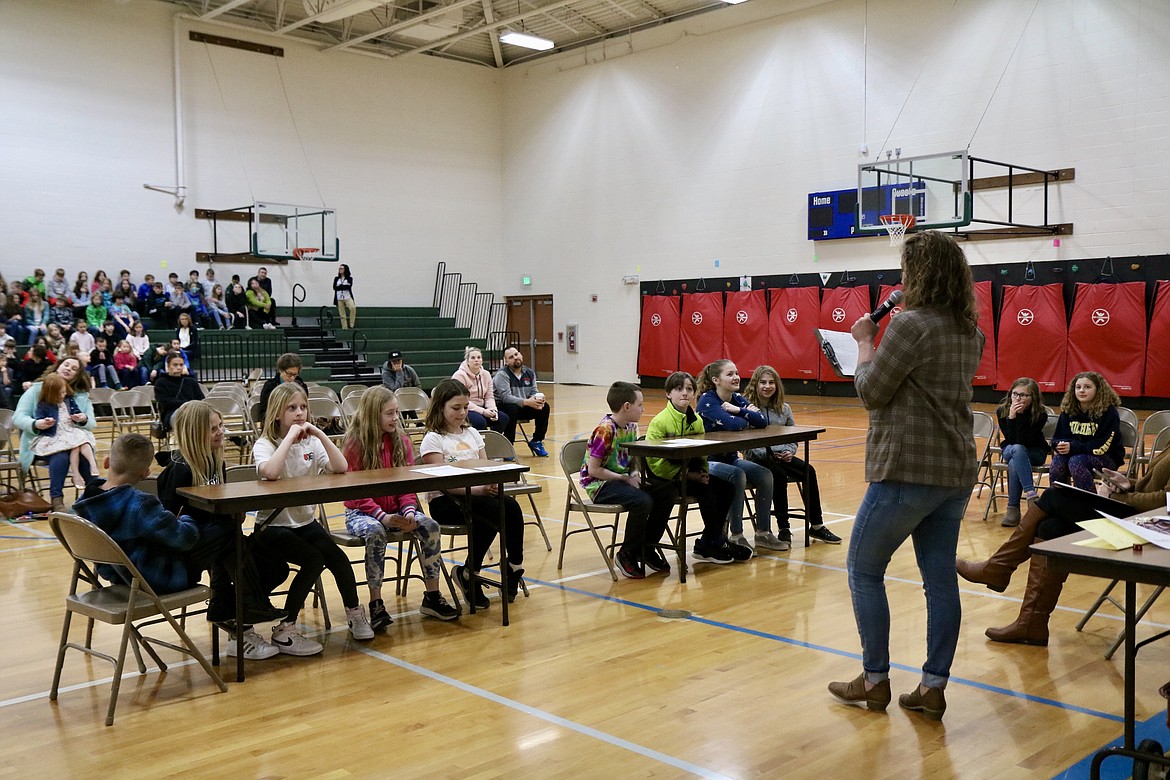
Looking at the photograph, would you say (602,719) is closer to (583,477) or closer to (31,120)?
(583,477)

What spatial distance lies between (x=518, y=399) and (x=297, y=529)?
6603 millimetres

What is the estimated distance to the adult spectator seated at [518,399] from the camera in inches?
436

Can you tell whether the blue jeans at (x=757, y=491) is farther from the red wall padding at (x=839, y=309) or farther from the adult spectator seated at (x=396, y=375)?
the red wall padding at (x=839, y=309)

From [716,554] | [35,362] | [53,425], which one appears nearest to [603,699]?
[716,554]

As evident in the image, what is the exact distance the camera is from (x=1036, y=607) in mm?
4445

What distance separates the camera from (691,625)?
4.87m

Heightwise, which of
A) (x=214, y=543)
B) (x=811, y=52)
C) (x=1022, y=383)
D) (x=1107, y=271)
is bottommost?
(x=214, y=543)

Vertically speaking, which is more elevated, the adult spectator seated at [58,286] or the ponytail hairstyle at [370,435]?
the adult spectator seated at [58,286]

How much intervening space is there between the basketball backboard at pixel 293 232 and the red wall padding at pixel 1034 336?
11825 mm

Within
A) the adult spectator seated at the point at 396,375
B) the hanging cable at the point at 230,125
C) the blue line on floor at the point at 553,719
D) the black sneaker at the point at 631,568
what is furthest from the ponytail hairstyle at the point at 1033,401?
the hanging cable at the point at 230,125

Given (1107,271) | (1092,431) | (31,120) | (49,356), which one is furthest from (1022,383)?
(31,120)

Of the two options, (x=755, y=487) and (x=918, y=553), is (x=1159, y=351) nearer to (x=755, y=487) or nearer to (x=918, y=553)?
(x=755, y=487)

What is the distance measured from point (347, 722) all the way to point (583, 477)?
2519 millimetres

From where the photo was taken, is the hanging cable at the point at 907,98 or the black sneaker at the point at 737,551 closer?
the black sneaker at the point at 737,551
